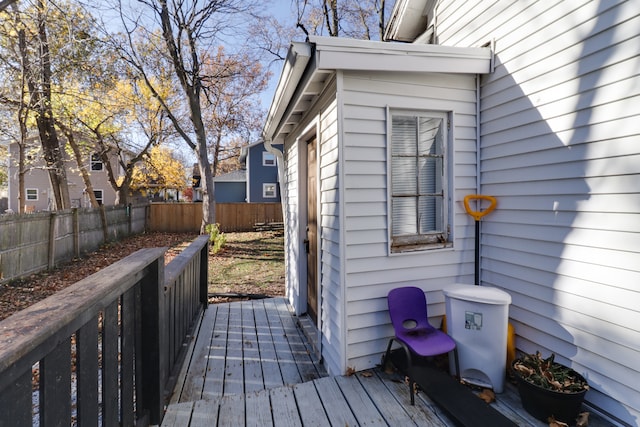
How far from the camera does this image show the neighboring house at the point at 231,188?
22.6 m

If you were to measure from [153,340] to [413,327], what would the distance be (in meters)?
1.95

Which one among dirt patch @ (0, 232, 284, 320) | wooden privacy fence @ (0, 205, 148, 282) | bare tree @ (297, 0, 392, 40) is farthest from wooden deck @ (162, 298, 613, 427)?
bare tree @ (297, 0, 392, 40)

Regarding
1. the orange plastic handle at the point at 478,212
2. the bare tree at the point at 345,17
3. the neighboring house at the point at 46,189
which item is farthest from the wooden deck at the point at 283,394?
the neighboring house at the point at 46,189

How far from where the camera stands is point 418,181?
2982mm

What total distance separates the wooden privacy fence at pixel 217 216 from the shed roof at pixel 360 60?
12.9 metres

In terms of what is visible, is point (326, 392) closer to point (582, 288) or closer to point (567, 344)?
point (567, 344)

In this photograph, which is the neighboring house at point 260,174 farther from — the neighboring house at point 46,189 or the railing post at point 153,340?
the railing post at point 153,340

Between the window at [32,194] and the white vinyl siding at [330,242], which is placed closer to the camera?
the white vinyl siding at [330,242]

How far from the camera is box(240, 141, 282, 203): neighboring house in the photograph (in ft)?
66.7

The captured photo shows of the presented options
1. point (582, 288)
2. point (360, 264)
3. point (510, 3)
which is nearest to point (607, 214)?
point (582, 288)

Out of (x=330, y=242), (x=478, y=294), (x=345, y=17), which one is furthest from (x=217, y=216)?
(x=478, y=294)

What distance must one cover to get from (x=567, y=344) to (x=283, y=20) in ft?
41.1

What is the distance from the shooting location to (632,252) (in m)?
1.99

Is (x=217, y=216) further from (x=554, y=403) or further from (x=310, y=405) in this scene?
(x=554, y=403)
